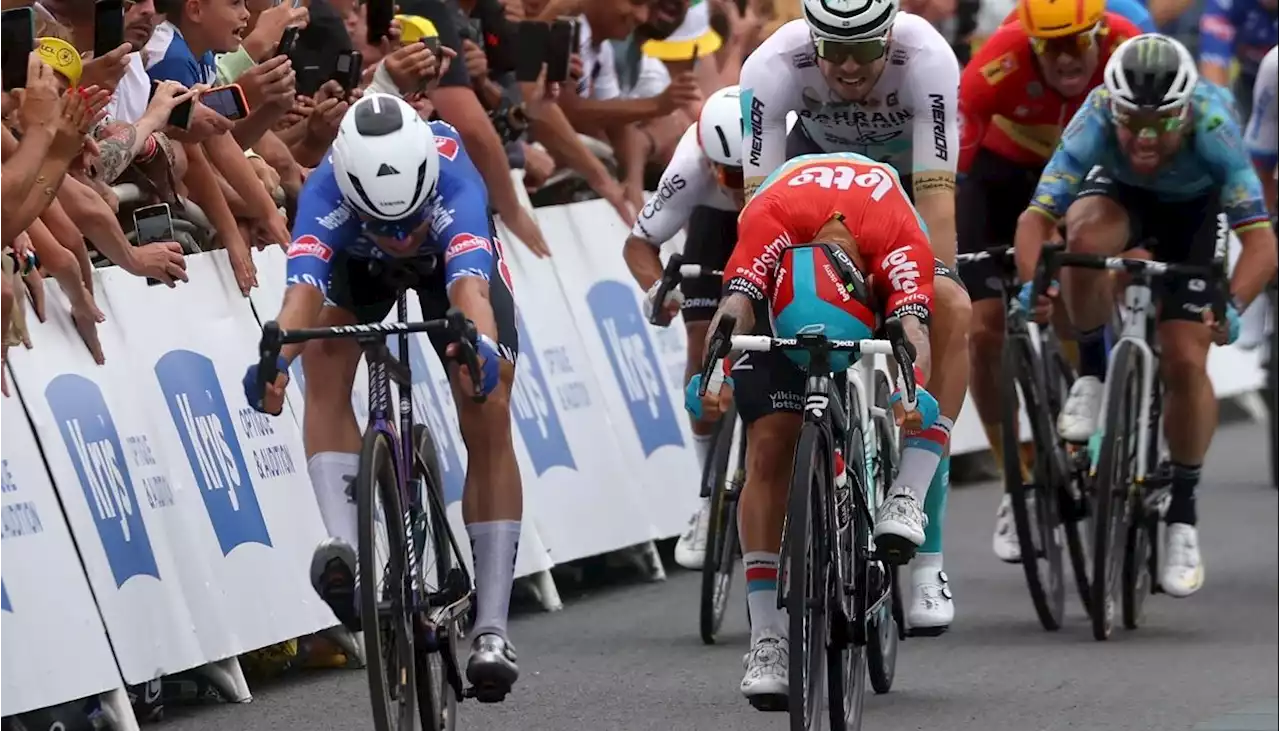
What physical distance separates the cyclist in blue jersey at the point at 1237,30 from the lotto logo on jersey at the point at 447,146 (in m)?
8.66

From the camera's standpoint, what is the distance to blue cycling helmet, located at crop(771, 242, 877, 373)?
24.5ft

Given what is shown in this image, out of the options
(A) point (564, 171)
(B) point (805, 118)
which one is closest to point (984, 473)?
(A) point (564, 171)

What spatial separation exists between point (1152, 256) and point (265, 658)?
3.94 metres

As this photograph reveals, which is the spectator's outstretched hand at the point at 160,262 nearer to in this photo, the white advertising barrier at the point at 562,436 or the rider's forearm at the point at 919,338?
the white advertising barrier at the point at 562,436

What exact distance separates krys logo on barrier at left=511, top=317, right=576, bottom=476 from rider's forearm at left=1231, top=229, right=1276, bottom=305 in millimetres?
3114

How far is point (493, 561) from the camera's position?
752cm

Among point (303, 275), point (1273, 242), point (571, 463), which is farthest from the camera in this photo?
point (571, 463)

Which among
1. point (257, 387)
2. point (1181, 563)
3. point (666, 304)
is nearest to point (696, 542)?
point (666, 304)

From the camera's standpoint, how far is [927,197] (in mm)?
8836

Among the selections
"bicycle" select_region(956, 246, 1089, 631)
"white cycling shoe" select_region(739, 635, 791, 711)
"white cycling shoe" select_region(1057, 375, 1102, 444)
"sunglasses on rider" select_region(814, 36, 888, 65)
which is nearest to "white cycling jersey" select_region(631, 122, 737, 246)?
"bicycle" select_region(956, 246, 1089, 631)

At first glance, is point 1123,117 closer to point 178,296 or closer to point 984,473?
point 178,296

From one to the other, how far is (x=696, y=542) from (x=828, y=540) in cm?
333

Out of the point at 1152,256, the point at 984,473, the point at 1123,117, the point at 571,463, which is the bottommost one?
the point at 984,473

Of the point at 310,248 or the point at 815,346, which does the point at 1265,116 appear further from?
the point at 310,248
